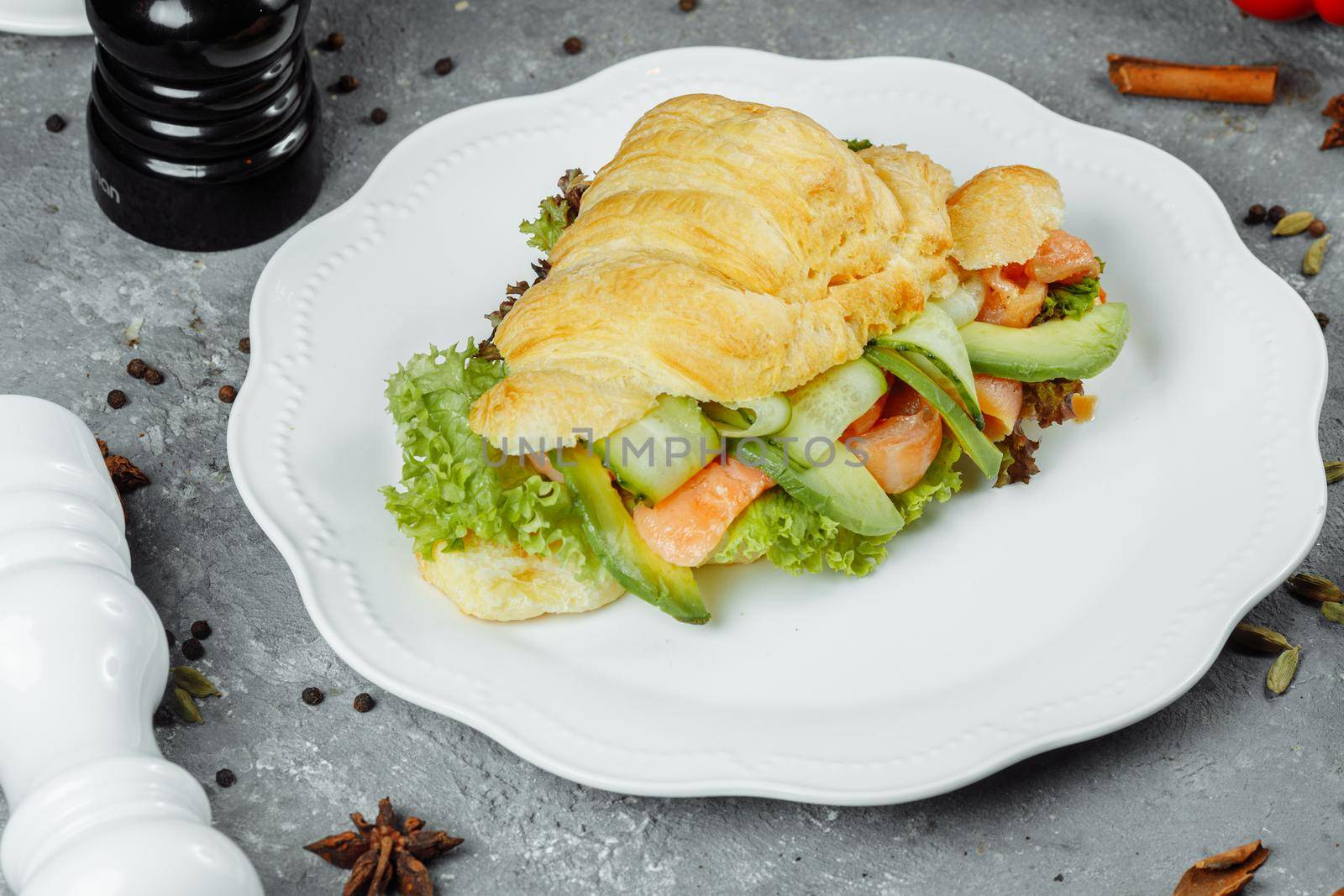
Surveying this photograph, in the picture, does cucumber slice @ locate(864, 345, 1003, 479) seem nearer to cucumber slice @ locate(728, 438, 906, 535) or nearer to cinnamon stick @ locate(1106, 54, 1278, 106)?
cucumber slice @ locate(728, 438, 906, 535)

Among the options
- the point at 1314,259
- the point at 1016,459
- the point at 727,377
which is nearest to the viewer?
the point at 727,377

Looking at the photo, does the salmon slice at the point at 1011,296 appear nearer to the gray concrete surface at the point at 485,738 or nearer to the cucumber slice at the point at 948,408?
the cucumber slice at the point at 948,408

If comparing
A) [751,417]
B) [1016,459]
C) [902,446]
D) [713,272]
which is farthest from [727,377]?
[1016,459]

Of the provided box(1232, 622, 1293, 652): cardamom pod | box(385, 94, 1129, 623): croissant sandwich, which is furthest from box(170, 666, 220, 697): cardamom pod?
box(1232, 622, 1293, 652): cardamom pod

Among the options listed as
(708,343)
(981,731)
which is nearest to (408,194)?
(708,343)

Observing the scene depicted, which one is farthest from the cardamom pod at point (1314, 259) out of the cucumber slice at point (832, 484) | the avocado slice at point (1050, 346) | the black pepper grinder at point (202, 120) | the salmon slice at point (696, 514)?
the black pepper grinder at point (202, 120)

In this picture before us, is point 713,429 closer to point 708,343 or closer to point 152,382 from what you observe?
point 708,343

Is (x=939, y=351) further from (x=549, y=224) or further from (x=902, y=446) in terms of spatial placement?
(x=549, y=224)
